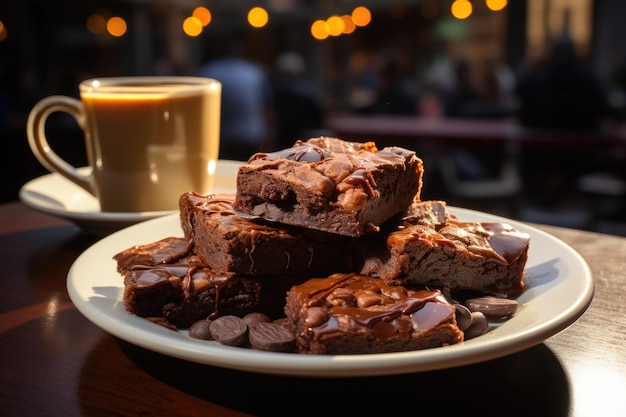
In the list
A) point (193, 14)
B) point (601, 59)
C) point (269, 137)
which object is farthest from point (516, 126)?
point (193, 14)

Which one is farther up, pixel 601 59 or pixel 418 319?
pixel 418 319

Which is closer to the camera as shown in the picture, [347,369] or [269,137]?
[347,369]

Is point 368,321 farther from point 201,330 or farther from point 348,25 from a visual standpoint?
point 348,25

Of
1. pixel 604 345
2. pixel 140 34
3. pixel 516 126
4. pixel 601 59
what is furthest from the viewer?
pixel 140 34

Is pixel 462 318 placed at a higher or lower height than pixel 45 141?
lower

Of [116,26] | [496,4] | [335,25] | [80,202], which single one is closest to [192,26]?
[116,26]

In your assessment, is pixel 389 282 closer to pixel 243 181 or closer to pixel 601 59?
pixel 243 181

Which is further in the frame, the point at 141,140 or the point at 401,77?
the point at 401,77
